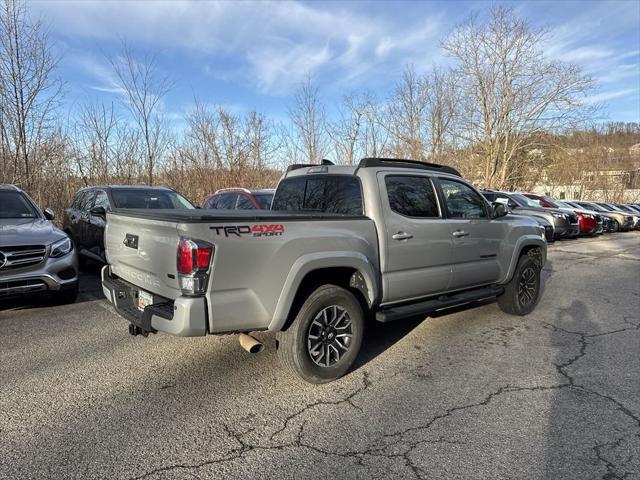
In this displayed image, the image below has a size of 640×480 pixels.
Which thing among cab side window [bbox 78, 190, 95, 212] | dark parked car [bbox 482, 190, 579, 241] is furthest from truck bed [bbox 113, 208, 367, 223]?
dark parked car [bbox 482, 190, 579, 241]

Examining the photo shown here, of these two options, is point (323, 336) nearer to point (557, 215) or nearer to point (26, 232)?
point (26, 232)

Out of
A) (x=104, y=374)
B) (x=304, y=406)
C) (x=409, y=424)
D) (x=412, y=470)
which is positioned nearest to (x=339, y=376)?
(x=304, y=406)

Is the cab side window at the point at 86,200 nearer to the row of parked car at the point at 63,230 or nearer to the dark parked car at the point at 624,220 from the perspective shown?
the row of parked car at the point at 63,230

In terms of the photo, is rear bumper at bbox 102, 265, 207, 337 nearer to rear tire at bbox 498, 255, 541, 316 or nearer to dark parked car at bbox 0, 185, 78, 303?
dark parked car at bbox 0, 185, 78, 303

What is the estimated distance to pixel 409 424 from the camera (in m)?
3.26

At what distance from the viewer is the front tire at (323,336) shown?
3.73m

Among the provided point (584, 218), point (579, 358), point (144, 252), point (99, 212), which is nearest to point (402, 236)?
point (579, 358)

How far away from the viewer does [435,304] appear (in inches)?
189

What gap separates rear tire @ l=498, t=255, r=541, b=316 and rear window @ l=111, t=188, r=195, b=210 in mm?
5922

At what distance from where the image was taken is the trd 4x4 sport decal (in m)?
3.24

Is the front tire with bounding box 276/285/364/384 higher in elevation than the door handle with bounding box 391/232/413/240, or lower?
lower

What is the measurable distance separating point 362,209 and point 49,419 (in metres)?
3.07

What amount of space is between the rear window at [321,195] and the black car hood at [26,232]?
3.13 m

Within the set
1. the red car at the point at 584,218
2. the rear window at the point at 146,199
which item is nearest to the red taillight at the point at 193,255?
the rear window at the point at 146,199
